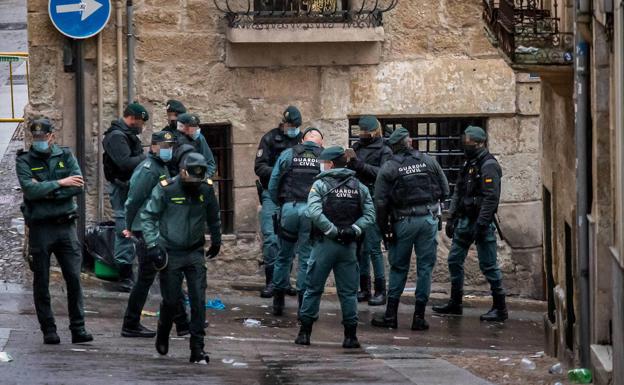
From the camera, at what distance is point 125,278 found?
48.2ft

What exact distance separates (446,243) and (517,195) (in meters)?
0.95

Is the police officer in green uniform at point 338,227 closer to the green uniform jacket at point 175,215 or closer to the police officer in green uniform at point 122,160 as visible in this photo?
the green uniform jacket at point 175,215

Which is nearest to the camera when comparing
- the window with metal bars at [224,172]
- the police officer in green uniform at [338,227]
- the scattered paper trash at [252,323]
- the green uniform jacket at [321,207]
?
the green uniform jacket at [321,207]

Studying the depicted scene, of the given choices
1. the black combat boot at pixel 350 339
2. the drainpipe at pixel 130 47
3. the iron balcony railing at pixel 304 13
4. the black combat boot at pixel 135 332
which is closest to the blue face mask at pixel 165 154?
the black combat boot at pixel 135 332

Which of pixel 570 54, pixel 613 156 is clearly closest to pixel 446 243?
pixel 570 54

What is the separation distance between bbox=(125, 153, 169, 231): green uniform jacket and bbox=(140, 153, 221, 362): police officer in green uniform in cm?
79

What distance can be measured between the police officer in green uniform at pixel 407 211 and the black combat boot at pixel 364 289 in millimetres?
1207

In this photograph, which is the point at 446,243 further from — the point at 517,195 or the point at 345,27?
the point at 345,27

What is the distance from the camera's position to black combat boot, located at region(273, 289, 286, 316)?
13.9 m

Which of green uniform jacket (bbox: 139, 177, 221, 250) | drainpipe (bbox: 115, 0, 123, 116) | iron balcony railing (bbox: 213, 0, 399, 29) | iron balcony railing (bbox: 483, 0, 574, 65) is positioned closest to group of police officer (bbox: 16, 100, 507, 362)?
green uniform jacket (bbox: 139, 177, 221, 250)

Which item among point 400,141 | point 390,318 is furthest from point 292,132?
point 390,318

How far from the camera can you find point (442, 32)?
15922mm

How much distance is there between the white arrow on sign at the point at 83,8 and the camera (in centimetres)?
1488

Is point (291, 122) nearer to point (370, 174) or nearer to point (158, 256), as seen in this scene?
point (370, 174)
